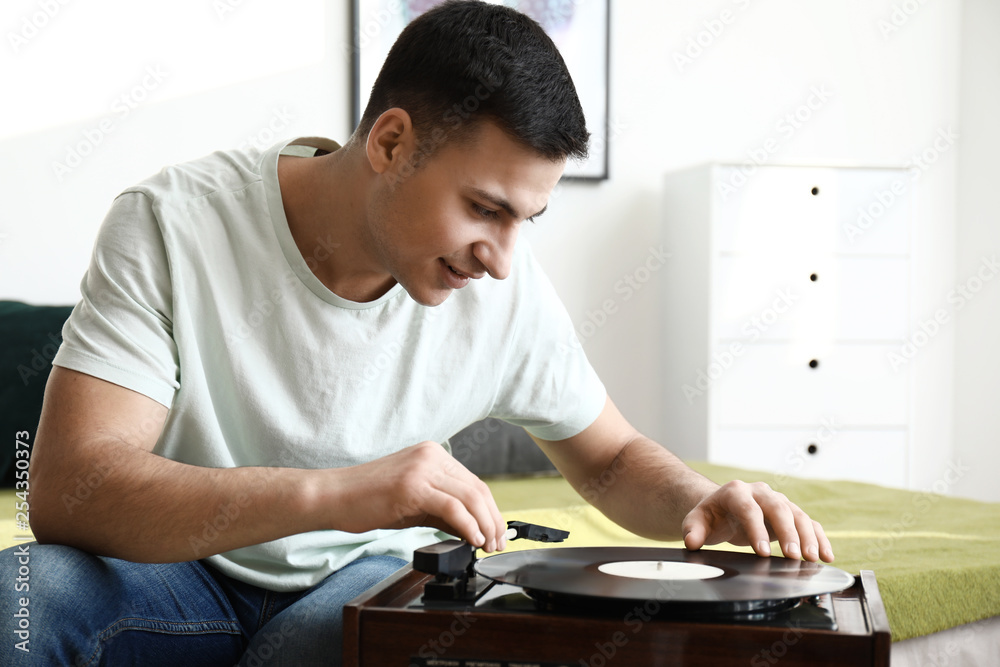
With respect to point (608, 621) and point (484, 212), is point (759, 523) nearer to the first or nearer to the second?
point (608, 621)

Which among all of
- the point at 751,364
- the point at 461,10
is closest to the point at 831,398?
the point at 751,364

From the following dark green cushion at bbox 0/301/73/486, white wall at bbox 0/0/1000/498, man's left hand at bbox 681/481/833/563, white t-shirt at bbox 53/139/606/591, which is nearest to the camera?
man's left hand at bbox 681/481/833/563

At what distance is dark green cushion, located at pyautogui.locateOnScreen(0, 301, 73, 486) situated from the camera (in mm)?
1908

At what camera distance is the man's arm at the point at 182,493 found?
0.77 m

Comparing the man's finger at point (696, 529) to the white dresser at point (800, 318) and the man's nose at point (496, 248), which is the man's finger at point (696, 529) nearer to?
the man's nose at point (496, 248)

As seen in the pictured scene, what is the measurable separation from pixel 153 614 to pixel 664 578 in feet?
1.65

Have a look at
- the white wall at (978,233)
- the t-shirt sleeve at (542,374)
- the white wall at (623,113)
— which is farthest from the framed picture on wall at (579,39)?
the t-shirt sleeve at (542,374)

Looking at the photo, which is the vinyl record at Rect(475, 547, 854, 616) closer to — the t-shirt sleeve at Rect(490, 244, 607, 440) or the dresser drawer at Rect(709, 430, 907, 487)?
the t-shirt sleeve at Rect(490, 244, 607, 440)

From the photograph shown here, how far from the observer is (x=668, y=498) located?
1097mm

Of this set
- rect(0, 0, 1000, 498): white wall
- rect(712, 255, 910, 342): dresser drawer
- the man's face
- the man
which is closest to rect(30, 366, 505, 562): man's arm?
the man

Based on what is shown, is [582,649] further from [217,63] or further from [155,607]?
[217,63]

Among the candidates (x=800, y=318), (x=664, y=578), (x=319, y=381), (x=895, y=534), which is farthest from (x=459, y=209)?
(x=800, y=318)

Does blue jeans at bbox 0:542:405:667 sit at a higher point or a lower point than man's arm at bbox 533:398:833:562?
lower

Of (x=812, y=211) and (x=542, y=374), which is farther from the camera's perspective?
(x=812, y=211)
